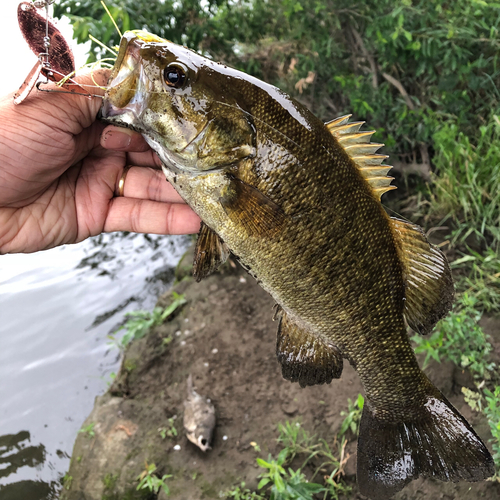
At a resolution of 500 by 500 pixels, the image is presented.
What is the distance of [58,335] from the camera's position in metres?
5.57

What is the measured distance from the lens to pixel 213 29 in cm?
421

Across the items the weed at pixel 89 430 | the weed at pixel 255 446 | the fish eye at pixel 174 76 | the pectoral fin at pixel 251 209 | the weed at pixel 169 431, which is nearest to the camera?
the fish eye at pixel 174 76

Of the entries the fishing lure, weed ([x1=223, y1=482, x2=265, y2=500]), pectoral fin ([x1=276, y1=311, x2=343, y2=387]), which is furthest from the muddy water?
the fishing lure

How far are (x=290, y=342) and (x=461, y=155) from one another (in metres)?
3.25

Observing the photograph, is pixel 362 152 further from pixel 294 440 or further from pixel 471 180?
pixel 471 180

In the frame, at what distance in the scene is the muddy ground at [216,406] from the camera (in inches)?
120

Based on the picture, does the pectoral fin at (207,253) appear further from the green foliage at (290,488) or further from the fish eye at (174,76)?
the green foliage at (290,488)

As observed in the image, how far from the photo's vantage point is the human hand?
5.95 ft

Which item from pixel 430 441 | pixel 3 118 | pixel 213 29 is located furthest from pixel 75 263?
pixel 430 441

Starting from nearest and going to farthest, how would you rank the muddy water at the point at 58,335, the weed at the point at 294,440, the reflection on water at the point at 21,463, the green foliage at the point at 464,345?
the green foliage at the point at 464,345 → the weed at the point at 294,440 → the reflection on water at the point at 21,463 → the muddy water at the point at 58,335

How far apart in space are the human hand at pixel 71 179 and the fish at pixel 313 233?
479 millimetres

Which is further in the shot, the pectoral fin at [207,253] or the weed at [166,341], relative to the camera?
the weed at [166,341]

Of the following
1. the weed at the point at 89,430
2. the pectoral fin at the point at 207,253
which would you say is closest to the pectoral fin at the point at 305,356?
the pectoral fin at the point at 207,253

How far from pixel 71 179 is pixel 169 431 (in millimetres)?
2480
